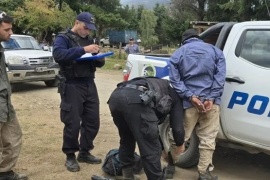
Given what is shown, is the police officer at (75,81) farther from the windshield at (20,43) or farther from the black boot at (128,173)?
the windshield at (20,43)

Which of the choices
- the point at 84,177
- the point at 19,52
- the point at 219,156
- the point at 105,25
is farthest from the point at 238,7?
the point at 105,25

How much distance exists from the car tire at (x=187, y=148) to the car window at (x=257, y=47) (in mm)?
1059

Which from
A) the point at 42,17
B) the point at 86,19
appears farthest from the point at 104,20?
the point at 86,19

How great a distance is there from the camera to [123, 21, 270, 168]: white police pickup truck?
4.02 m

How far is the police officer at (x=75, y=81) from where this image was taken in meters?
4.43

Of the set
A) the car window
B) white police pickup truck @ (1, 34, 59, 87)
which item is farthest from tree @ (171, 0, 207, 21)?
the car window

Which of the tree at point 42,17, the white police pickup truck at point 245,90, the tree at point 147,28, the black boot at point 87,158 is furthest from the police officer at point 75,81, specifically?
the tree at point 147,28

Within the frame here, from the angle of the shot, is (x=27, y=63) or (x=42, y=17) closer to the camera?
(x=27, y=63)

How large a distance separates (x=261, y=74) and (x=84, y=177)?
2210 millimetres

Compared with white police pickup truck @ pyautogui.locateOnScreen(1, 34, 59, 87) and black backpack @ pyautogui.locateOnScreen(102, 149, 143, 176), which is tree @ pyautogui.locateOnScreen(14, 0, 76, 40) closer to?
white police pickup truck @ pyautogui.locateOnScreen(1, 34, 59, 87)

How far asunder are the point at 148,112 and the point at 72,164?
1.58 m

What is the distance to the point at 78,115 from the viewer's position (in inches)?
179

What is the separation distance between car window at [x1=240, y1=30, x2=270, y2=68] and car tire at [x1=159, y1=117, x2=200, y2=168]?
1.06m

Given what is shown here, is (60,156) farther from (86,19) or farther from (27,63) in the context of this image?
(27,63)
